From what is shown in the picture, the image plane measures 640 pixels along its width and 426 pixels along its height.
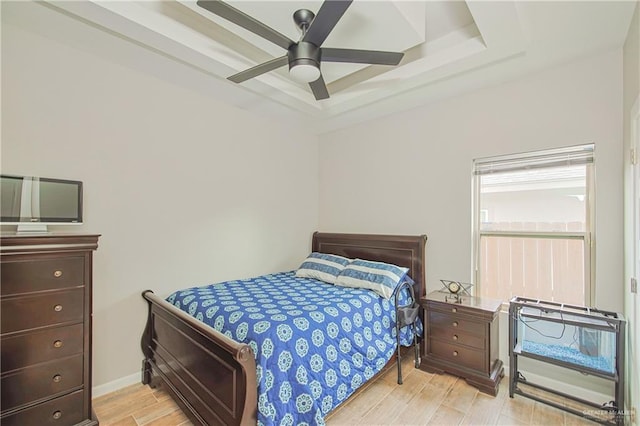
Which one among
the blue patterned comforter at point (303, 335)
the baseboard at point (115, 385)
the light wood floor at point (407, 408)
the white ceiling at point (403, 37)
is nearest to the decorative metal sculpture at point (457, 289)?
the blue patterned comforter at point (303, 335)

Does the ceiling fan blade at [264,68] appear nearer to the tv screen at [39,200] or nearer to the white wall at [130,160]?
the white wall at [130,160]

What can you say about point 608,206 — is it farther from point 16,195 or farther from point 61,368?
point 16,195

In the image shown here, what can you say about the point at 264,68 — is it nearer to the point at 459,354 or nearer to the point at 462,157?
the point at 462,157

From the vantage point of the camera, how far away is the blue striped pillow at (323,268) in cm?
320

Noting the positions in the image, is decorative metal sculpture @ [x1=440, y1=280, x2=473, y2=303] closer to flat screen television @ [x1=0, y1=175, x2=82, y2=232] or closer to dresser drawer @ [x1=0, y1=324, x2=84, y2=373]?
dresser drawer @ [x1=0, y1=324, x2=84, y2=373]

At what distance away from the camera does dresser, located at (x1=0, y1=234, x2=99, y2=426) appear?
1.70 meters

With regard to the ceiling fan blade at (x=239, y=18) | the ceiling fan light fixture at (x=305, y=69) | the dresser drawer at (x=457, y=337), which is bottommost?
the dresser drawer at (x=457, y=337)

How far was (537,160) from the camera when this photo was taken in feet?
8.76

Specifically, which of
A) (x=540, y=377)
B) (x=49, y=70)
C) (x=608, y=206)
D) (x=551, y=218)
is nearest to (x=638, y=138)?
(x=608, y=206)

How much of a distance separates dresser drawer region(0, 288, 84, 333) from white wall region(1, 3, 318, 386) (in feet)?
1.79

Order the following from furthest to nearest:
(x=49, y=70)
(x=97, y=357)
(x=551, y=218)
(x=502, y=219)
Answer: (x=502, y=219), (x=551, y=218), (x=97, y=357), (x=49, y=70)

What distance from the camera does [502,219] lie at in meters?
2.87

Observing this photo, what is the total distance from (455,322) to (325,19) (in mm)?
2542

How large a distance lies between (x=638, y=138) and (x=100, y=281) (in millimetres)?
3860
